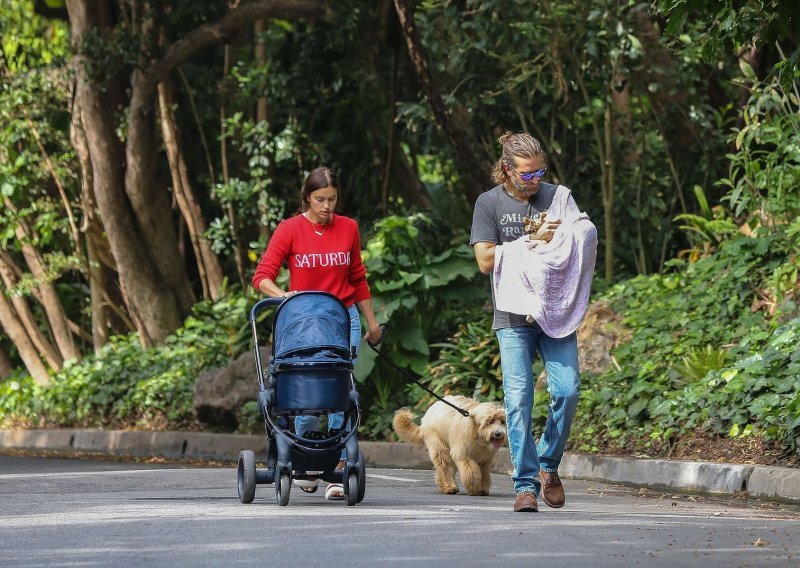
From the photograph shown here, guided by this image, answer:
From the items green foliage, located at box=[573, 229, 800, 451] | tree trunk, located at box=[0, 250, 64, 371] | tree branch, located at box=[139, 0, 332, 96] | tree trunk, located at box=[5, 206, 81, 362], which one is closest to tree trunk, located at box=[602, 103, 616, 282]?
green foliage, located at box=[573, 229, 800, 451]

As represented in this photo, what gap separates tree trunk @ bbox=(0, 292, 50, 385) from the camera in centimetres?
2375

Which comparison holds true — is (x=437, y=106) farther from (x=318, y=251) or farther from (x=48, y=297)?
(x=48, y=297)

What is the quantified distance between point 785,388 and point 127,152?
40.0 feet

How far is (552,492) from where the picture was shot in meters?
9.02

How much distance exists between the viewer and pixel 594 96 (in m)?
18.2

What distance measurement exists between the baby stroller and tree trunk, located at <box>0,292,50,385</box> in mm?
15231

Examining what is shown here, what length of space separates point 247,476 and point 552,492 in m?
1.85

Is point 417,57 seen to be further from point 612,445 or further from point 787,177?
point 612,445

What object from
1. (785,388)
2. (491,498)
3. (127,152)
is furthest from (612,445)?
(127,152)

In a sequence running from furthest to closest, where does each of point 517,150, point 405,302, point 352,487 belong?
1. point 405,302
2. point 352,487
3. point 517,150

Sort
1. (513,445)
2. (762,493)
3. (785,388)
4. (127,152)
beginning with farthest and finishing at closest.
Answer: (127,152), (785,388), (762,493), (513,445)

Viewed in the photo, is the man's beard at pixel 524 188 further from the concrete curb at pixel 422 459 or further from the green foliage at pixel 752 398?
the green foliage at pixel 752 398

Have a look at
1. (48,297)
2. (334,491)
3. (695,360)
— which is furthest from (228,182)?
(334,491)

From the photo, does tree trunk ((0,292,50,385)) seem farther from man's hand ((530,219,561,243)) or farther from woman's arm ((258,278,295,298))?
man's hand ((530,219,561,243))
